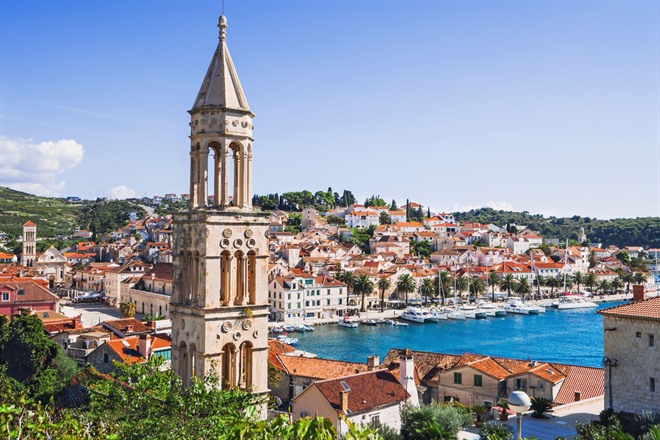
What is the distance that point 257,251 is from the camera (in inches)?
511

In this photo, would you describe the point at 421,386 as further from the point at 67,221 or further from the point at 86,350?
the point at 67,221

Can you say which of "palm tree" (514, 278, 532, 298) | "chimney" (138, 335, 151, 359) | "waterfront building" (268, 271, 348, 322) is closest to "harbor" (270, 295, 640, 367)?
"waterfront building" (268, 271, 348, 322)

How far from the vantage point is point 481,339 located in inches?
2251

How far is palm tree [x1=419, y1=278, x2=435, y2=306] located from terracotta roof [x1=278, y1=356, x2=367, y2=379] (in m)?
53.3

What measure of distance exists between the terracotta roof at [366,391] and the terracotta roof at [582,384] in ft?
24.7

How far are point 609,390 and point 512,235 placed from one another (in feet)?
387

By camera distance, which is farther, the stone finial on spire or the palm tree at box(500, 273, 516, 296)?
the palm tree at box(500, 273, 516, 296)

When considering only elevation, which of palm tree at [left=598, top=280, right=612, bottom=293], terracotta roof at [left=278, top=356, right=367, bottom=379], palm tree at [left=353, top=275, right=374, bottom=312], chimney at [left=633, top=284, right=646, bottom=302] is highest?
chimney at [left=633, top=284, right=646, bottom=302]

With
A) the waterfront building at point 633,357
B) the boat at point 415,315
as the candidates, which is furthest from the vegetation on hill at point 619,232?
the waterfront building at point 633,357

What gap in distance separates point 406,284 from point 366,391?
187ft

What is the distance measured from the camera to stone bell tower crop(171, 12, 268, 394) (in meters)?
12.3

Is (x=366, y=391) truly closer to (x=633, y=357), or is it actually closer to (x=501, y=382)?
(x=501, y=382)

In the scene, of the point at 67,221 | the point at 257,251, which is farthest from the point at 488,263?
the point at 67,221

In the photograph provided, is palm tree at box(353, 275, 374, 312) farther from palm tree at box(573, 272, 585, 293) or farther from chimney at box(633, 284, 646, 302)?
chimney at box(633, 284, 646, 302)
